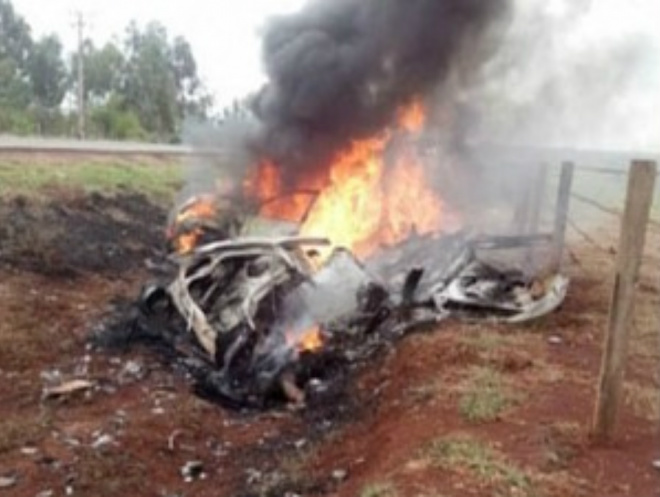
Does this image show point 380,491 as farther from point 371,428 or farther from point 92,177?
point 92,177

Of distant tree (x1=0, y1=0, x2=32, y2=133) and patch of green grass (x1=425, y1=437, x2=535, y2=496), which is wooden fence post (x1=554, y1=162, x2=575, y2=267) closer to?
patch of green grass (x1=425, y1=437, x2=535, y2=496)

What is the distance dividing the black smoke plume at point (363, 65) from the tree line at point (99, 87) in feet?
129

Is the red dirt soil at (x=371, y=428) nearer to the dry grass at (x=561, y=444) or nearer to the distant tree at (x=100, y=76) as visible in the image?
the dry grass at (x=561, y=444)

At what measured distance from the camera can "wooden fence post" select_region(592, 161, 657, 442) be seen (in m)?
6.22

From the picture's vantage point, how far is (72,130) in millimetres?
58594

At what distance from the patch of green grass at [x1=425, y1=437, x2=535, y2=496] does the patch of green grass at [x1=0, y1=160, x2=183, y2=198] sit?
1426cm

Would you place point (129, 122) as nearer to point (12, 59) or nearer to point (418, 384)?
point (12, 59)

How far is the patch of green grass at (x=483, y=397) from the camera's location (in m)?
7.09

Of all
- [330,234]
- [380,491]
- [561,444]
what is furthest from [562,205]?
[380,491]

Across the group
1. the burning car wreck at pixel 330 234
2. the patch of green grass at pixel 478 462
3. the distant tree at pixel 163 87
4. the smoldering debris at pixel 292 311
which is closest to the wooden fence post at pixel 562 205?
the burning car wreck at pixel 330 234

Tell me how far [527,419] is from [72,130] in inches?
2183

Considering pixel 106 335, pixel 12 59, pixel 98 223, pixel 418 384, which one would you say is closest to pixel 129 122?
pixel 12 59

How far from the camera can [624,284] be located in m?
6.27

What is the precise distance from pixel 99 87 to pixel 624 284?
65911 mm
